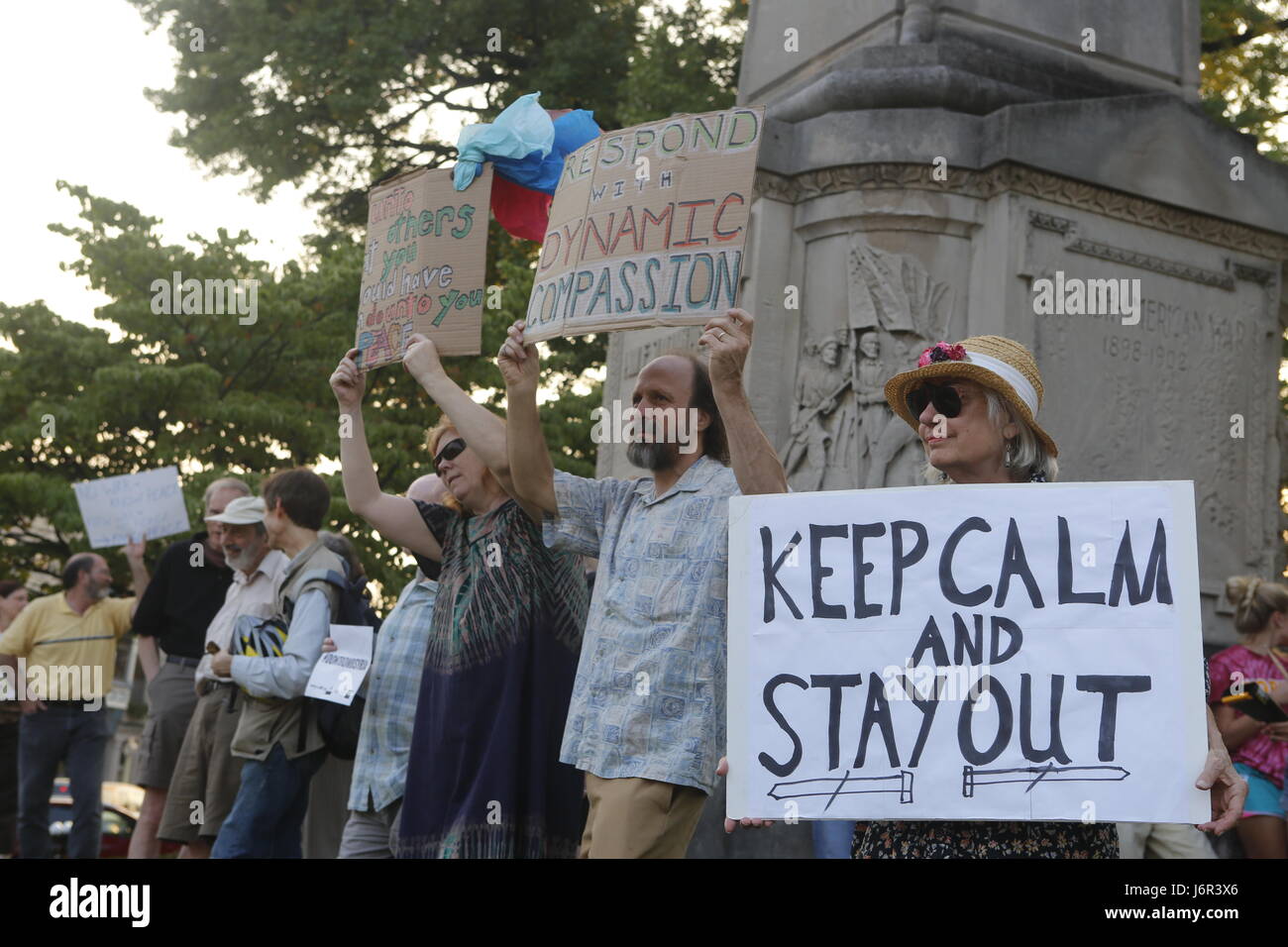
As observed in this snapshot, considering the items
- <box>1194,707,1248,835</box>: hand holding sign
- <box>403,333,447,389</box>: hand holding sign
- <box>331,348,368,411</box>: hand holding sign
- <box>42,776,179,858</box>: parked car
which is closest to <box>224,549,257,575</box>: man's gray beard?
<box>331,348,368,411</box>: hand holding sign

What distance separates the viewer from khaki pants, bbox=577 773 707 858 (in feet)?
13.0

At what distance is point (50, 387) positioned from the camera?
19875mm

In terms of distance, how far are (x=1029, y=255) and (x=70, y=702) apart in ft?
19.7

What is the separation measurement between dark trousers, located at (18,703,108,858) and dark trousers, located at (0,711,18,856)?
48.2 inches

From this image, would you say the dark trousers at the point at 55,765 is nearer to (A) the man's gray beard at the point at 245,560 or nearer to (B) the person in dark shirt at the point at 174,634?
(B) the person in dark shirt at the point at 174,634

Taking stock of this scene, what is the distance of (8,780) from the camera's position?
1029 centimetres

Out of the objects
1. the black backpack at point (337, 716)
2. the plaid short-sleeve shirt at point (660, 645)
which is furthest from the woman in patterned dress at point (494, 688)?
the black backpack at point (337, 716)

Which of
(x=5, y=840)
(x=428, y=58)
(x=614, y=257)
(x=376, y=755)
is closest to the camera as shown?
(x=614, y=257)

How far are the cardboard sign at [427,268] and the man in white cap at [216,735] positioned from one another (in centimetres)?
155

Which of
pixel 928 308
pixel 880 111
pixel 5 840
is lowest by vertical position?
pixel 5 840

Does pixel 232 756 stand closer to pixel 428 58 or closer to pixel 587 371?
pixel 587 371

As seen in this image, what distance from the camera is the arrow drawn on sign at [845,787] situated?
10.5ft

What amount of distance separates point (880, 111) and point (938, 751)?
13.5 feet
